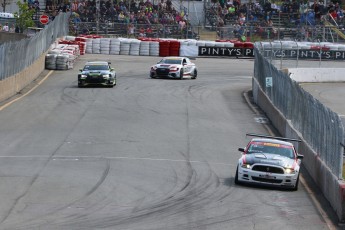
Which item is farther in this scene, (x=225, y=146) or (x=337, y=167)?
(x=225, y=146)

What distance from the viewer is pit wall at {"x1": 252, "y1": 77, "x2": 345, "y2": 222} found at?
1892cm

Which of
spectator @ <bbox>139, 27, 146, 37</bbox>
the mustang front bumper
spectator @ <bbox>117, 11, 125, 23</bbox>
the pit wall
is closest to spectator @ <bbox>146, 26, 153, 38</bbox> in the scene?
spectator @ <bbox>139, 27, 146, 37</bbox>

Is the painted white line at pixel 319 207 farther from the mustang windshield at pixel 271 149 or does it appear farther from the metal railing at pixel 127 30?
the metal railing at pixel 127 30

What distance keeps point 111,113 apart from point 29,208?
58.5ft

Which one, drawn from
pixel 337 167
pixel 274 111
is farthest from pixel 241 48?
pixel 337 167

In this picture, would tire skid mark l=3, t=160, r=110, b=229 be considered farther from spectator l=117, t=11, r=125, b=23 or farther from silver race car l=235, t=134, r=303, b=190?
spectator l=117, t=11, r=125, b=23

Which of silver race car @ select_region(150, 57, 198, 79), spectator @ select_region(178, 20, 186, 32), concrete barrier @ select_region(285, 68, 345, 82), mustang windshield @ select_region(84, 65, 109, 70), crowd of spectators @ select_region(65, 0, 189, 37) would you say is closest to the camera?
mustang windshield @ select_region(84, 65, 109, 70)

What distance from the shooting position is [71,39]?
64938 millimetres

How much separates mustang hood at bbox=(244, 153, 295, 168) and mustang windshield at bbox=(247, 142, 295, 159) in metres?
0.29

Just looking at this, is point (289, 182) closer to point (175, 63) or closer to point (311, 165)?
point (311, 165)

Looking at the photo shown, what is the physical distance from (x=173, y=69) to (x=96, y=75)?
7.29 m

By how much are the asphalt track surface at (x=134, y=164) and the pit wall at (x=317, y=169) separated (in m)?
0.36

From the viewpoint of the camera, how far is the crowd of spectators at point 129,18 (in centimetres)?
6975

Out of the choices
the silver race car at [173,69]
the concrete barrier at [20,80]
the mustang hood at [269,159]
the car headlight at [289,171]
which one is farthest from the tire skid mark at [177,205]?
the silver race car at [173,69]
